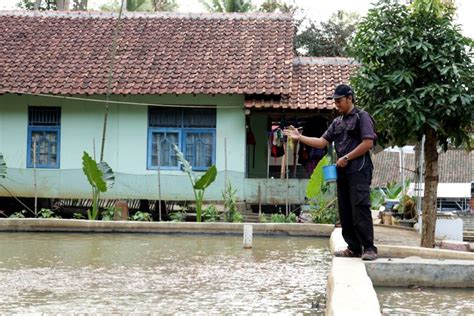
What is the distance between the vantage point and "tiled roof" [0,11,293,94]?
17656 mm

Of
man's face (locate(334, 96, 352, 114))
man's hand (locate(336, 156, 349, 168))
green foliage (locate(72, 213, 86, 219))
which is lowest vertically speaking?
green foliage (locate(72, 213, 86, 219))

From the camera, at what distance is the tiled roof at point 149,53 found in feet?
57.9

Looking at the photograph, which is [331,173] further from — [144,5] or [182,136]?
[144,5]

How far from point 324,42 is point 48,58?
45.1 ft

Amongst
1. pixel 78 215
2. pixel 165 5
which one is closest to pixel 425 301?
pixel 78 215

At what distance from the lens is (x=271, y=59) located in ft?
61.3

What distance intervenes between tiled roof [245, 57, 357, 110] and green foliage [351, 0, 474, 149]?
188 inches

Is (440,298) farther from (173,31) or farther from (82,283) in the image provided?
(173,31)

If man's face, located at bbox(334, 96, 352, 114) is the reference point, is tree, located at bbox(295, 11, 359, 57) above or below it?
above

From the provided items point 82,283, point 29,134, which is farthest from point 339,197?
point 29,134

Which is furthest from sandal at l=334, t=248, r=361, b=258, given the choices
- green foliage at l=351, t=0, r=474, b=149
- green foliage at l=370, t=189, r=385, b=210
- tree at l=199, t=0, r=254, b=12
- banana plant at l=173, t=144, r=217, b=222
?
tree at l=199, t=0, r=254, b=12

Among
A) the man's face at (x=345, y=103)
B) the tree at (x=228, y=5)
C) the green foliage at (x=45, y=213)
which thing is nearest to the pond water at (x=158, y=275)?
the man's face at (x=345, y=103)

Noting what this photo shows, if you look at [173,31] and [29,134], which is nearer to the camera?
[29,134]

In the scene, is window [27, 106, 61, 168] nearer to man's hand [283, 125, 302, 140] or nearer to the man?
man's hand [283, 125, 302, 140]
